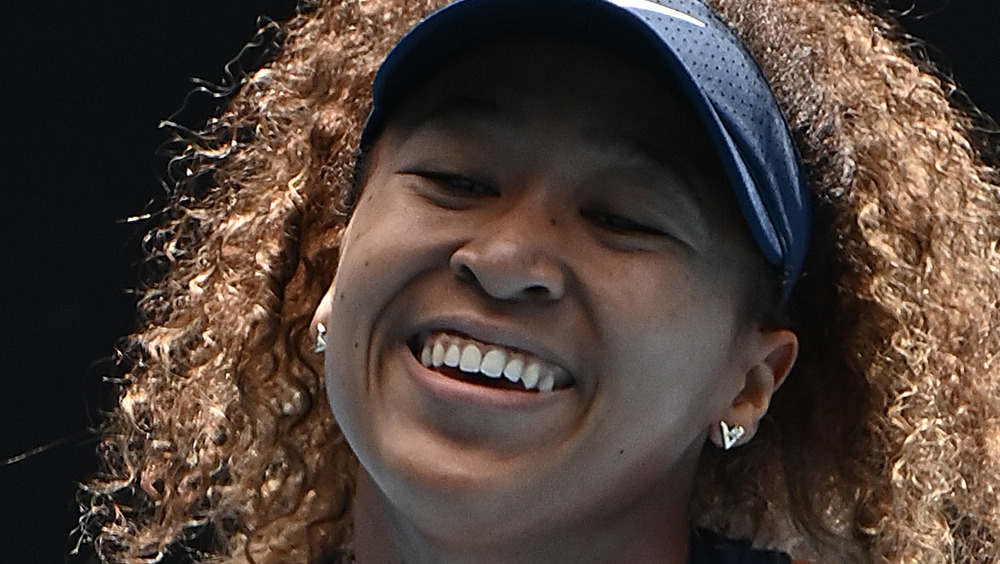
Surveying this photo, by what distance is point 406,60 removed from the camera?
175cm

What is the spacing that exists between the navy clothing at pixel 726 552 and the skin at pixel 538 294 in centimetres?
23

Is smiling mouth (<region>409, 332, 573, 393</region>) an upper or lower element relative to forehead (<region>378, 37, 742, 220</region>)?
lower

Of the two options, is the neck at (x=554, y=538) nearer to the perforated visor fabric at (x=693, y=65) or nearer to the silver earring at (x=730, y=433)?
the silver earring at (x=730, y=433)

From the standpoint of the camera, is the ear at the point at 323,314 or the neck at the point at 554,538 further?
the ear at the point at 323,314

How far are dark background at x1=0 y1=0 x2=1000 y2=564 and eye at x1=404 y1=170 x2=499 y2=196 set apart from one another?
959 millimetres

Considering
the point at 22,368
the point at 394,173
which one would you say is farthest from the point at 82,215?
the point at 394,173

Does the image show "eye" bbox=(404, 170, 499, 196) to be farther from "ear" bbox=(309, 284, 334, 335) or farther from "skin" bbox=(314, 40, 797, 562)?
"ear" bbox=(309, 284, 334, 335)

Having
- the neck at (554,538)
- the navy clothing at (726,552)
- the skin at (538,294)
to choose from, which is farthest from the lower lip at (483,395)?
the navy clothing at (726,552)

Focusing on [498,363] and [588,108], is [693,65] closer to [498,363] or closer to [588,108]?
[588,108]

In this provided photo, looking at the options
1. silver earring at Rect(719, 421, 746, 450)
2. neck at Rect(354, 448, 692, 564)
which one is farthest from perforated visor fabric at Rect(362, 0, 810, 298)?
neck at Rect(354, 448, 692, 564)

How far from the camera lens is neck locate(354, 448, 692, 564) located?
171 centimetres

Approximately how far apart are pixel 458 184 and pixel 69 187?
1075mm

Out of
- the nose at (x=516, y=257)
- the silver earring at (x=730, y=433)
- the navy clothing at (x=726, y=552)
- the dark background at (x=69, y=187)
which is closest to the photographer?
the nose at (x=516, y=257)

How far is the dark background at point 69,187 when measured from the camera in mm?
2604
